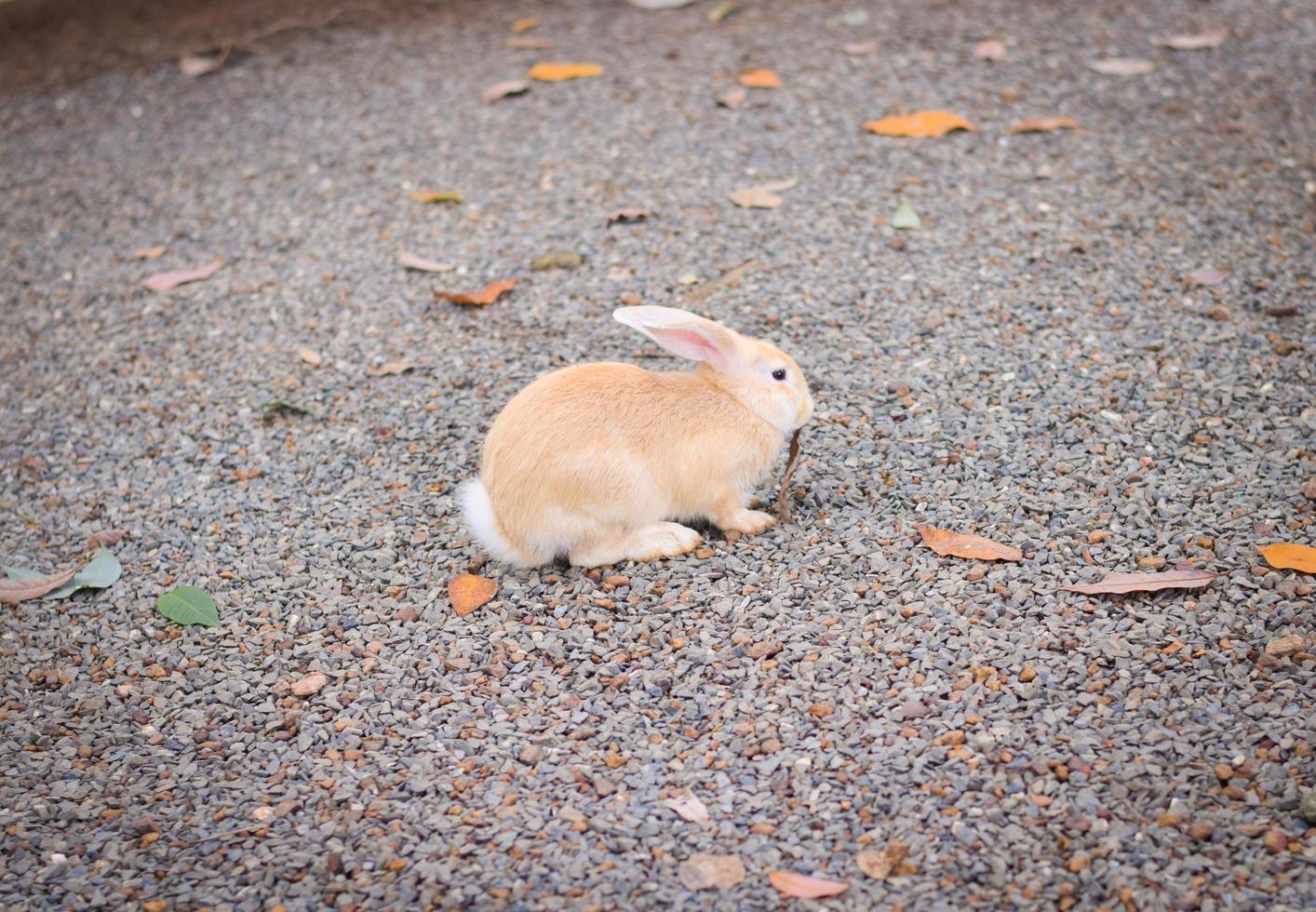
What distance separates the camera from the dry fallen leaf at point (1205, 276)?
4.62 metres

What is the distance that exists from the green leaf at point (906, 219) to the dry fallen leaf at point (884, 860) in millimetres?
3105

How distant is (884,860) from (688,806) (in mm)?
446

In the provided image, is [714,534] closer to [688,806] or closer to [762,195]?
[688,806]

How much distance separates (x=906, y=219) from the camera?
5.12 metres

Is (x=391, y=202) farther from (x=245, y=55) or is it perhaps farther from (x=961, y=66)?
(x=961, y=66)

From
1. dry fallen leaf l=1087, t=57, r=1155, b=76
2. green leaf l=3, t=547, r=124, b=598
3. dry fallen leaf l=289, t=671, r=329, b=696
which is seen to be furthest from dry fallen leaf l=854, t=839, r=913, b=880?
dry fallen leaf l=1087, t=57, r=1155, b=76

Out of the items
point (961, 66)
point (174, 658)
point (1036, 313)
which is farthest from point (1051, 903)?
point (961, 66)

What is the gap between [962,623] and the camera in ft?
10.3

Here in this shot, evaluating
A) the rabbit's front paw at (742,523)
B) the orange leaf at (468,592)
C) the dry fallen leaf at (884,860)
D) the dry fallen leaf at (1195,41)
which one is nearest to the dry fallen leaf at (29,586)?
the orange leaf at (468,592)

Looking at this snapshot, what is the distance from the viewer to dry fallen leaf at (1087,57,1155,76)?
6262 millimetres

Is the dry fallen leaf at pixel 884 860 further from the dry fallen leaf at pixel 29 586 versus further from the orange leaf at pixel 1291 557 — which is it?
the dry fallen leaf at pixel 29 586

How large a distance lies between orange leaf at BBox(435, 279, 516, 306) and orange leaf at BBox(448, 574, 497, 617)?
5.33 ft

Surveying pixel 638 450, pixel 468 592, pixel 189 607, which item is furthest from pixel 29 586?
pixel 638 450

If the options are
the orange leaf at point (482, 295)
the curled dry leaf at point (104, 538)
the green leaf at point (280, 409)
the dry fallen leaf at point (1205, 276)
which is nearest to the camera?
the curled dry leaf at point (104, 538)
